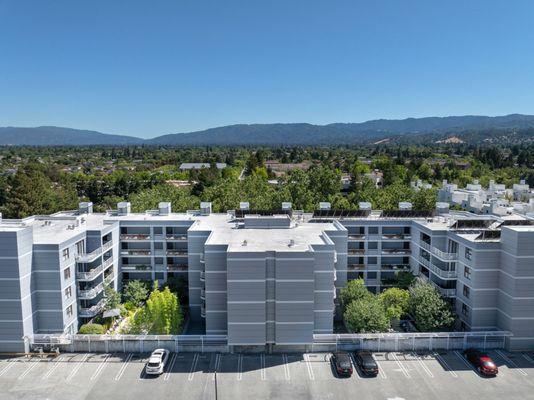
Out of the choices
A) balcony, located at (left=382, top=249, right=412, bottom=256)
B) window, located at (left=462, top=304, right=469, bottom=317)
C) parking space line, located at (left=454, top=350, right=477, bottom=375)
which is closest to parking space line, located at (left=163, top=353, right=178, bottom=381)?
parking space line, located at (left=454, top=350, right=477, bottom=375)

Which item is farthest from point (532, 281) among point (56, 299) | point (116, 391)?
point (56, 299)

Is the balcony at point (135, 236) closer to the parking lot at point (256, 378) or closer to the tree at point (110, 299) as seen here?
the tree at point (110, 299)

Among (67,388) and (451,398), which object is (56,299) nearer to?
(67,388)

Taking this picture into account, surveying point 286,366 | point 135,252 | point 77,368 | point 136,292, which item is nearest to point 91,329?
point 77,368

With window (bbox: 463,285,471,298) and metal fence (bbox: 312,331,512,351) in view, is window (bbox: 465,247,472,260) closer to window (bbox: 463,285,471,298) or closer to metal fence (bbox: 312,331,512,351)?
window (bbox: 463,285,471,298)

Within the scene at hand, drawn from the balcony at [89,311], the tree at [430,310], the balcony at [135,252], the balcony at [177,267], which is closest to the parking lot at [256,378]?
the tree at [430,310]

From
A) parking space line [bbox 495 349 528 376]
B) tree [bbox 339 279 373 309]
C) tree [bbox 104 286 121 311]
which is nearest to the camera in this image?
parking space line [bbox 495 349 528 376]

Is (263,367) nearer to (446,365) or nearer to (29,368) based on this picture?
(446,365)
